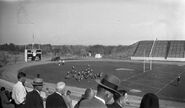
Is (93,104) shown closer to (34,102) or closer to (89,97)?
(89,97)

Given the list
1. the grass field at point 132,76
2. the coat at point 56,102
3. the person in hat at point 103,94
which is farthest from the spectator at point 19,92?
the grass field at point 132,76

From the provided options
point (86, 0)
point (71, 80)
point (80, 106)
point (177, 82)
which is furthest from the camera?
point (177, 82)

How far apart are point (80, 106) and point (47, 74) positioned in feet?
32.6

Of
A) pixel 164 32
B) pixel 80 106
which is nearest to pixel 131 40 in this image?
pixel 164 32

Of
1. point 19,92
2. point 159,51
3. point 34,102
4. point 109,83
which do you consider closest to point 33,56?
point 159,51

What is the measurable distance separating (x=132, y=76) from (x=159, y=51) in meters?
2.54

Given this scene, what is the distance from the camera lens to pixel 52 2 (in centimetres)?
785

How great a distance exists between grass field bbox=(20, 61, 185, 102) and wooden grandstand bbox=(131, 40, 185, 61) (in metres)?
0.57

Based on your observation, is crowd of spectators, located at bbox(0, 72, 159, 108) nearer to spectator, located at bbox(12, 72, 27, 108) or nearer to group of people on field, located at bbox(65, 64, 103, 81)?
spectator, located at bbox(12, 72, 27, 108)

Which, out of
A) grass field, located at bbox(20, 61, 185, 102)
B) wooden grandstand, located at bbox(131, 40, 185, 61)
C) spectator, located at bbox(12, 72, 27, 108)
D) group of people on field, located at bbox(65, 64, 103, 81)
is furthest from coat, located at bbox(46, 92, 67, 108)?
group of people on field, located at bbox(65, 64, 103, 81)

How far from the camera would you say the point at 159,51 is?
12.0 metres

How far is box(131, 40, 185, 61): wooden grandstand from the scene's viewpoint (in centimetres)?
974

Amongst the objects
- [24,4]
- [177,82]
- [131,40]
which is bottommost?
[177,82]

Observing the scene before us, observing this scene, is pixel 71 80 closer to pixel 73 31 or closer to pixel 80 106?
pixel 73 31
